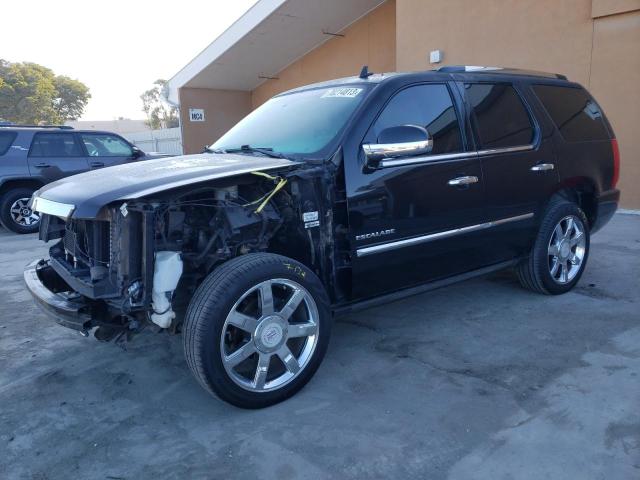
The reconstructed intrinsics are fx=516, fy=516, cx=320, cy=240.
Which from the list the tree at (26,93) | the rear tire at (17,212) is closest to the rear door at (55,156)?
the rear tire at (17,212)

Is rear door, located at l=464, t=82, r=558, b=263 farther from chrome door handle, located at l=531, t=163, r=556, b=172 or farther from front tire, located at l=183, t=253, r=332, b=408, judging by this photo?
front tire, located at l=183, t=253, r=332, b=408

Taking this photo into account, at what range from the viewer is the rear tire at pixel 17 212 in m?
8.94

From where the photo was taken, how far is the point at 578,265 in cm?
474

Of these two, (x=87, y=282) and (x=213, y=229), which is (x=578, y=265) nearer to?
(x=213, y=229)

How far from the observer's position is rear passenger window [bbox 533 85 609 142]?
4480 mm

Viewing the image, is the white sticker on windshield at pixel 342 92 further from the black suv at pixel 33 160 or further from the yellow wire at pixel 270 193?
the black suv at pixel 33 160

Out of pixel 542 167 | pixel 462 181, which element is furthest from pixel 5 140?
pixel 542 167

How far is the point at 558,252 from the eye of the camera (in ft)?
15.0

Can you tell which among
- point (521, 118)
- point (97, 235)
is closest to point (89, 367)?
point (97, 235)

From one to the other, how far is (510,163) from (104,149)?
8.27 m

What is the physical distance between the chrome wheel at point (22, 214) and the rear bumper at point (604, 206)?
863 cm

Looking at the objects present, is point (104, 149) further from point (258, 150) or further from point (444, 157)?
point (444, 157)

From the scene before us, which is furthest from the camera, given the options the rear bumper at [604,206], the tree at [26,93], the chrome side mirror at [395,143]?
the tree at [26,93]

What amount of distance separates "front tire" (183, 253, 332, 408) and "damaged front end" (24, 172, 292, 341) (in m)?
0.19
